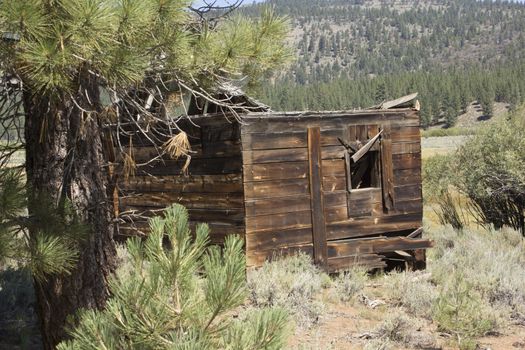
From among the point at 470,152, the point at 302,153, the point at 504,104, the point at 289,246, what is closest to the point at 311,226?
the point at 289,246

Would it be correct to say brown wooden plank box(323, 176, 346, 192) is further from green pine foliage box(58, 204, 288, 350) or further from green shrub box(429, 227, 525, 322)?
green pine foliage box(58, 204, 288, 350)

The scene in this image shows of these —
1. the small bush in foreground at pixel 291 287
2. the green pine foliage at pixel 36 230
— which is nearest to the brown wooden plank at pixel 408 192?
the small bush in foreground at pixel 291 287

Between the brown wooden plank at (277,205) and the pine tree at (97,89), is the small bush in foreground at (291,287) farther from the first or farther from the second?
the pine tree at (97,89)

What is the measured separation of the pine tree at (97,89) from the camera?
3.95 meters

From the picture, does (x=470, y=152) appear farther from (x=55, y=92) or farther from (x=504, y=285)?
(x=55, y=92)

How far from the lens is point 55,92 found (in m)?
3.95

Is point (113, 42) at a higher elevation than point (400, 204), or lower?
higher

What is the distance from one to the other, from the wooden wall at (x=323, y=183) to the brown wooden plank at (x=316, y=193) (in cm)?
6

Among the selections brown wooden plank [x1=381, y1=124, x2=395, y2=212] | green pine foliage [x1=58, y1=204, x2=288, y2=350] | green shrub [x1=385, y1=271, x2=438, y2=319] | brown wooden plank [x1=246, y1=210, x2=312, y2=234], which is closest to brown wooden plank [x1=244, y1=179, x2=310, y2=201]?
brown wooden plank [x1=246, y1=210, x2=312, y2=234]

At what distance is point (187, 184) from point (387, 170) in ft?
10.5

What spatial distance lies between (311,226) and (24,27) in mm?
6428

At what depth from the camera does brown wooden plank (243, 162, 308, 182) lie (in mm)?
8773

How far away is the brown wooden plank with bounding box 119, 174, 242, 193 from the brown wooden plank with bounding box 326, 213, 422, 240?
5.57ft

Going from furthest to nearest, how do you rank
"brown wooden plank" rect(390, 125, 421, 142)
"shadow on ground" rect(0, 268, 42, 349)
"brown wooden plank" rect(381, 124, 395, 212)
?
"brown wooden plank" rect(390, 125, 421, 142), "brown wooden plank" rect(381, 124, 395, 212), "shadow on ground" rect(0, 268, 42, 349)
